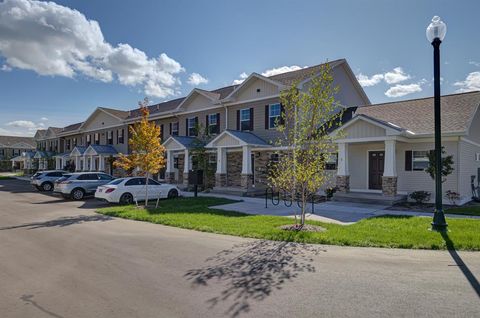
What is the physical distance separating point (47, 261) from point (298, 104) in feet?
24.3

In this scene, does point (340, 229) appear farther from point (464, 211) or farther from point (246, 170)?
point (246, 170)

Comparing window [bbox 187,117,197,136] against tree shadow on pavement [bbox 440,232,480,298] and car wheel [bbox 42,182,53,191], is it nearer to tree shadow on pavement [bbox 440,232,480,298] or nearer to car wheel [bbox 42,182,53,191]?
car wheel [bbox 42,182,53,191]

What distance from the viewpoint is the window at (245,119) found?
22.0 metres

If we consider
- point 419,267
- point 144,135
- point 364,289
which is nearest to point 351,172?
point 144,135

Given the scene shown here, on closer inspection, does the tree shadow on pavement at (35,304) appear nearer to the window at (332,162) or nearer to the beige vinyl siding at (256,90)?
the window at (332,162)

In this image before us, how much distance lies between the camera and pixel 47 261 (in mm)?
6758

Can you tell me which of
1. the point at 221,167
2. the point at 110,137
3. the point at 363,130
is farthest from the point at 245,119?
the point at 110,137

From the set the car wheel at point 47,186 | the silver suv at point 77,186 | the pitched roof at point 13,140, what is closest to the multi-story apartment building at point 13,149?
the pitched roof at point 13,140

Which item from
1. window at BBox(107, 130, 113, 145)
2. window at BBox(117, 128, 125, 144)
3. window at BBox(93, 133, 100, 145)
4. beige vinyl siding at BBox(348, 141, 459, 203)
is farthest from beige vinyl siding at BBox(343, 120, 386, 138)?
window at BBox(93, 133, 100, 145)

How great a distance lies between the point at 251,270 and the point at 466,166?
14.3 metres

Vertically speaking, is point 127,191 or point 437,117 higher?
point 437,117

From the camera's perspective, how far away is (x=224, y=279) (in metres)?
5.64

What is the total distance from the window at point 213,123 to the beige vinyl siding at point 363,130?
408 inches

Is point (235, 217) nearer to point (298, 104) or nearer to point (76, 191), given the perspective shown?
point (298, 104)
